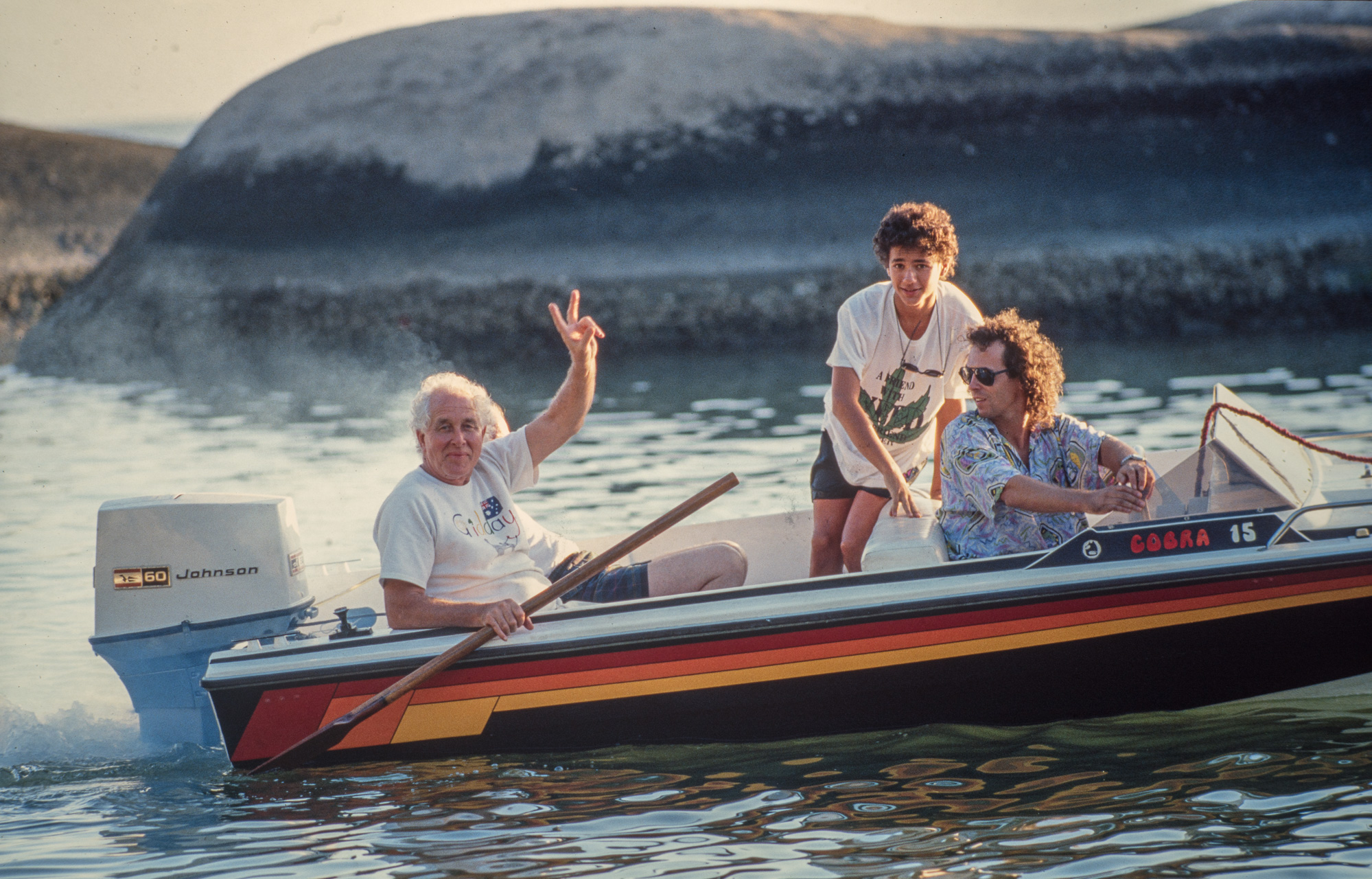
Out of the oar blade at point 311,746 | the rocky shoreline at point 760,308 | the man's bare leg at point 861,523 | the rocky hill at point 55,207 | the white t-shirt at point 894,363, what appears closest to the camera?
the oar blade at point 311,746

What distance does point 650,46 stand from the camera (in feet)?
99.2

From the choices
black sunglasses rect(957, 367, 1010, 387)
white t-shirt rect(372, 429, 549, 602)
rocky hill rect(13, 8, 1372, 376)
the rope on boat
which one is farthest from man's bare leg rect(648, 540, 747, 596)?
rocky hill rect(13, 8, 1372, 376)

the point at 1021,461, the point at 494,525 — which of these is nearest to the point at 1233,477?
the point at 1021,461

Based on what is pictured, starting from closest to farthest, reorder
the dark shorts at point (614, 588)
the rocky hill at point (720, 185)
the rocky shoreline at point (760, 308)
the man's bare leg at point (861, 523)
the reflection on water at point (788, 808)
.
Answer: the reflection on water at point (788, 808), the dark shorts at point (614, 588), the man's bare leg at point (861, 523), the rocky shoreline at point (760, 308), the rocky hill at point (720, 185)

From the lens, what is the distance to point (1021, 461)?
13.8 feet

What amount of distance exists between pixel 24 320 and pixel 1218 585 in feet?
106

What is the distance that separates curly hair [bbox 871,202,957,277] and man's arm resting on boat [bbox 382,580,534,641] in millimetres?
1682

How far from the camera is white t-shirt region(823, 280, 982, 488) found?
4.74m

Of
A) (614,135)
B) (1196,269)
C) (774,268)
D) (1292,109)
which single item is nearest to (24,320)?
(614,135)

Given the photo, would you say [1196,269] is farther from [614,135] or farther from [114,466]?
[114,466]

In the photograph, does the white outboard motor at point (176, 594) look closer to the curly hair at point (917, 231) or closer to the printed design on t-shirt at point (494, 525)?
the printed design on t-shirt at point (494, 525)

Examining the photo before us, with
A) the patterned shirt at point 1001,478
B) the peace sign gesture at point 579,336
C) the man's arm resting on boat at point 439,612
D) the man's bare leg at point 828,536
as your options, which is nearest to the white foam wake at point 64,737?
the man's arm resting on boat at point 439,612

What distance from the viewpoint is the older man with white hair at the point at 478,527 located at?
410cm

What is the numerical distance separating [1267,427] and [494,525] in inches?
103
